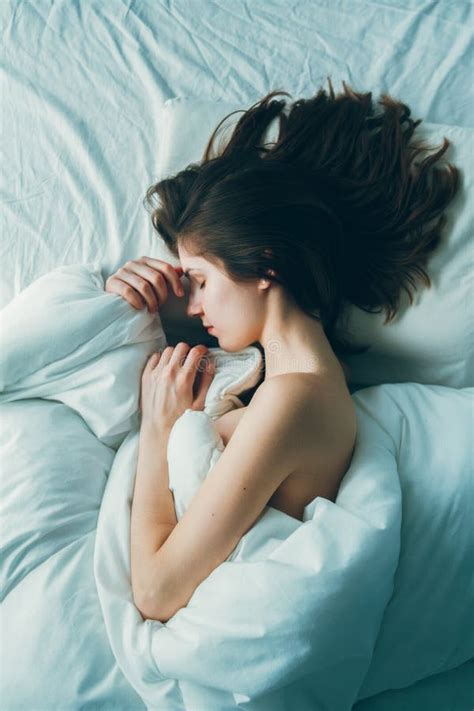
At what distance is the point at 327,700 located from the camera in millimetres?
791

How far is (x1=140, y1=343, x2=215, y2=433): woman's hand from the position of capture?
978 millimetres

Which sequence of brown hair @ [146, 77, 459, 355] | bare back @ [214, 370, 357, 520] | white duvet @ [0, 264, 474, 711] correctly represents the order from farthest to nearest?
brown hair @ [146, 77, 459, 355] < bare back @ [214, 370, 357, 520] < white duvet @ [0, 264, 474, 711]

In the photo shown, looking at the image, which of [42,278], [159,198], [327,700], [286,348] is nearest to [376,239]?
[286,348]

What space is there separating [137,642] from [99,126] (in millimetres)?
981

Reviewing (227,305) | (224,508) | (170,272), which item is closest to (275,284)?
(227,305)

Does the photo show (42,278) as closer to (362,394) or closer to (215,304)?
(215,304)

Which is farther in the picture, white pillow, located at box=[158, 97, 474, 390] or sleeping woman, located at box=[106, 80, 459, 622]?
white pillow, located at box=[158, 97, 474, 390]

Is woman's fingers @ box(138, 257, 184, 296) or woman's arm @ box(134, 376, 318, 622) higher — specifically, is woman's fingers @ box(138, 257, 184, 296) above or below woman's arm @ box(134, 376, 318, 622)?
above

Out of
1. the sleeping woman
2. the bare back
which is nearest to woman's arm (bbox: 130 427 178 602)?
the sleeping woman

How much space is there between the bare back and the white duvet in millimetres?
34

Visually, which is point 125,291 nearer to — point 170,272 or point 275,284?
point 170,272

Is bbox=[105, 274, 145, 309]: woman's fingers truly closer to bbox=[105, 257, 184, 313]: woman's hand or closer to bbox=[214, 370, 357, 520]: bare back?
bbox=[105, 257, 184, 313]: woman's hand

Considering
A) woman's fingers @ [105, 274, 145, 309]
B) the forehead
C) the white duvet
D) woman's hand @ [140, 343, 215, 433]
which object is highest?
the forehead

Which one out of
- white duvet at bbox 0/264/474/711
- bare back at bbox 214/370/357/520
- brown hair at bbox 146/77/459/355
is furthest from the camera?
brown hair at bbox 146/77/459/355
